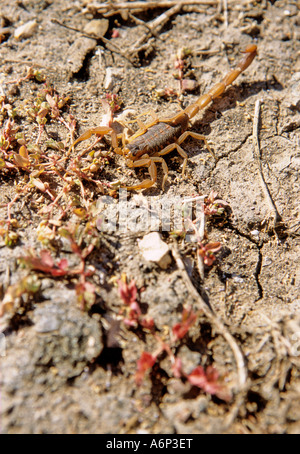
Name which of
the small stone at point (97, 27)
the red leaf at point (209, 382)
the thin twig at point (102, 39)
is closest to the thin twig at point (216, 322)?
the red leaf at point (209, 382)

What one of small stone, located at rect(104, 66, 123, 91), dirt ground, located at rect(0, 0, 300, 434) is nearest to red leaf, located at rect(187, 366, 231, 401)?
dirt ground, located at rect(0, 0, 300, 434)

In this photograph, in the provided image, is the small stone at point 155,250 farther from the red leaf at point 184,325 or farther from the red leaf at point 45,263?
the red leaf at point 45,263

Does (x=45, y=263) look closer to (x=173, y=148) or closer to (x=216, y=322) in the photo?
(x=216, y=322)

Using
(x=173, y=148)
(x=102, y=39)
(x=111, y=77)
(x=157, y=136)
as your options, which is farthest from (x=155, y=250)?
(x=102, y=39)

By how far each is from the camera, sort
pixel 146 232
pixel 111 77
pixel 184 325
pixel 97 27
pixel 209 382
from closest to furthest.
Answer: pixel 209 382 < pixel 184 325 < pixel 146 232 < pixel 111 77 < pixel 97 27

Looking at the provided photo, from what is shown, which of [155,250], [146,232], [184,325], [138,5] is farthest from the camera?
[138,5]

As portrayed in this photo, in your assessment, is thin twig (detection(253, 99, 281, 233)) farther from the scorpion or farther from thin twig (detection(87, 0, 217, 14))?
thin twig (detection(87, 0, 217, 14))

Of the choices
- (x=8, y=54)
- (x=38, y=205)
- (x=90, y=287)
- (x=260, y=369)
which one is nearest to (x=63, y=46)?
(x=8, y=54)
